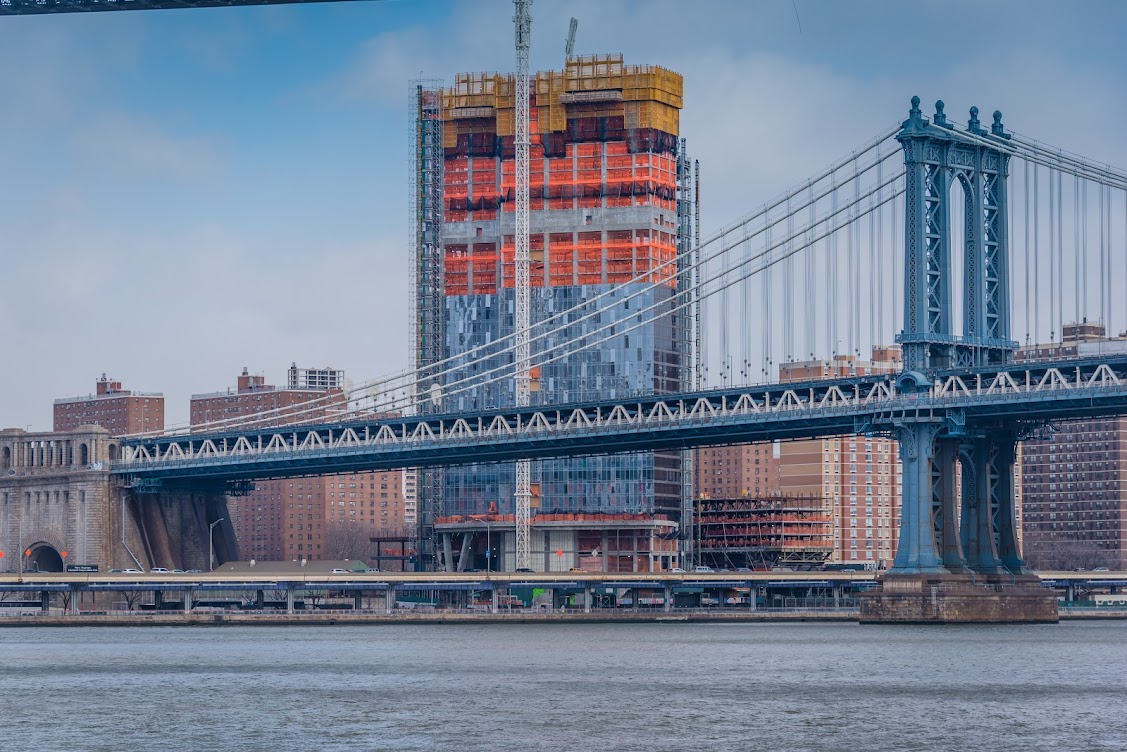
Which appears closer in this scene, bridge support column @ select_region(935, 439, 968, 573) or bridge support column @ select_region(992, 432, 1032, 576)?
bridge support column @ select_region(935, 439, 968, 573)

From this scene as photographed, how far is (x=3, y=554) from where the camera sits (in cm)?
16100

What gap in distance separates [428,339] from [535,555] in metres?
22.5

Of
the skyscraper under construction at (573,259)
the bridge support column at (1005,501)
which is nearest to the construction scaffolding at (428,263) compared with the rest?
the skyscraper under construction at (573,259)

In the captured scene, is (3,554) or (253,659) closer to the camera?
(253,659)

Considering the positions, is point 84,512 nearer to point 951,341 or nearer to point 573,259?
point 573,259

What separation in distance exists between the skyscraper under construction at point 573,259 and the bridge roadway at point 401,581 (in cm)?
4286

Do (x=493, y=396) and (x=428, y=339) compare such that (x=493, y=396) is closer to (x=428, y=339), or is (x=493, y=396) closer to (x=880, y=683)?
(x=428, y=339)

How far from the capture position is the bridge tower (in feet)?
388

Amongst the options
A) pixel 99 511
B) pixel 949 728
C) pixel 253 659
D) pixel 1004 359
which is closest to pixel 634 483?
pixel 99 511

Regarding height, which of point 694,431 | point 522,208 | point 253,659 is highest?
point 522,208

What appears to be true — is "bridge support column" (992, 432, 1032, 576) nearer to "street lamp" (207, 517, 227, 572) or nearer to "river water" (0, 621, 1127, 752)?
"river water" (0, 621, 1127, 752)

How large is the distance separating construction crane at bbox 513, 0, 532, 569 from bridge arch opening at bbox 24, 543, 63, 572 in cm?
3536

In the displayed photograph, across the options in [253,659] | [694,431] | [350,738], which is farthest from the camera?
[694,431]

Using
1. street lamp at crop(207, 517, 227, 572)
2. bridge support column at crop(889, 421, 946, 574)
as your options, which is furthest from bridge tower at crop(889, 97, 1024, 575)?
street lamp at crop(207, 517, 227, 572)
